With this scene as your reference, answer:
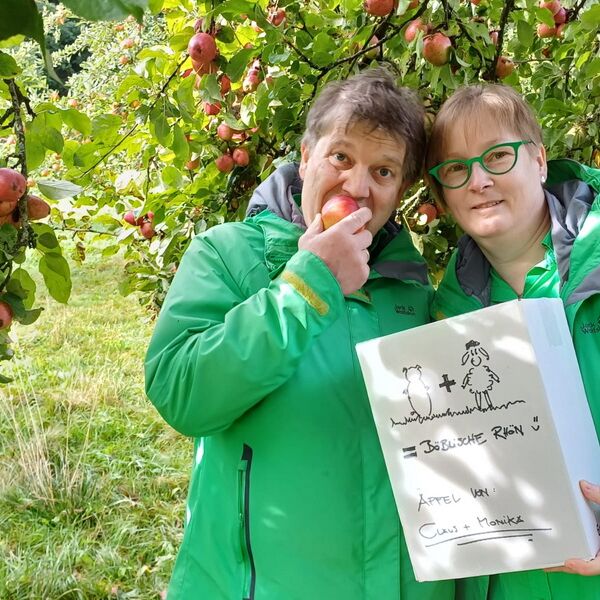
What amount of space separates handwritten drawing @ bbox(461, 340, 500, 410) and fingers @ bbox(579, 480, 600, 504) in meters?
0.18

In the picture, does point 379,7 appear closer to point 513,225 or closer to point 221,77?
point 221,77

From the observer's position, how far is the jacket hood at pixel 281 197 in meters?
1.31

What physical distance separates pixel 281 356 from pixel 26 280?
60 centimetres

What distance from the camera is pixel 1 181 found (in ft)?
3.51

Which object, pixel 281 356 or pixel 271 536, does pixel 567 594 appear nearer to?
pixel 271 536

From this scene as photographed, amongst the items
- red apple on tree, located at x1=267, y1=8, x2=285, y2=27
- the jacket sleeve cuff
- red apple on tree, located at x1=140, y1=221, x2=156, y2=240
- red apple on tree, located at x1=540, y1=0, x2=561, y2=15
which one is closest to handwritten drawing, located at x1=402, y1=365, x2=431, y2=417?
the jacket sleeve cuff

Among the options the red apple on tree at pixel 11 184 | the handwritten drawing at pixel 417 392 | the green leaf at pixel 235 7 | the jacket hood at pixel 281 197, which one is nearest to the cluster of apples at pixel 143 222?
the green leaf at pixel 235 7

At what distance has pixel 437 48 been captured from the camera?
1673 mm

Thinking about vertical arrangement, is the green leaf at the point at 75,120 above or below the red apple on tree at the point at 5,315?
above

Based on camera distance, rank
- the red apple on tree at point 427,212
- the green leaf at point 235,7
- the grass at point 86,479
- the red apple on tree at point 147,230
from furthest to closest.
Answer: the grass at point 86,479 → the red apple on tree at point 147,230 → the red apple on tree at point 427,212 → the green leaf at point 235,7

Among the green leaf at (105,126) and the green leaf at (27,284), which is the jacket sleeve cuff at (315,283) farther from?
the green leaf at (105,126)

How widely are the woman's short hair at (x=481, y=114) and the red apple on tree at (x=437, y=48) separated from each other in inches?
14.8

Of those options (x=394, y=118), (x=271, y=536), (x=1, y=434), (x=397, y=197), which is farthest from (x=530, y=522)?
(x=1, y=434)

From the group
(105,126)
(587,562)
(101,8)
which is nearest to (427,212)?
(105,126)
